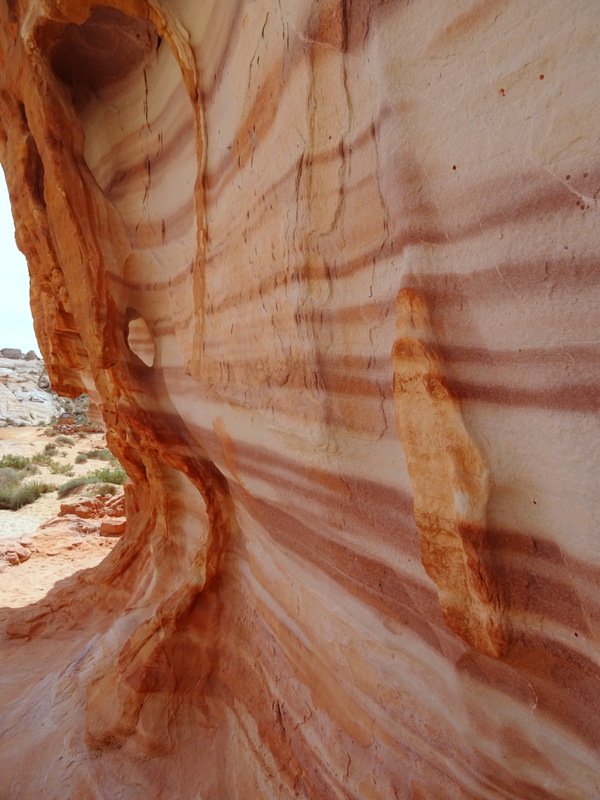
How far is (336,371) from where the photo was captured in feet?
4.91

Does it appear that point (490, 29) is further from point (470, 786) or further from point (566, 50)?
point (470, 786)

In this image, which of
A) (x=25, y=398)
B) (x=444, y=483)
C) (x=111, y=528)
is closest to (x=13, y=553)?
(x=111, y=528)

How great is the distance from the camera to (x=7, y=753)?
8.78 ft

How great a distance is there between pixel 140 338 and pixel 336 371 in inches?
84.9

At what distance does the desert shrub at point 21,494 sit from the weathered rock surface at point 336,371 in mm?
5862

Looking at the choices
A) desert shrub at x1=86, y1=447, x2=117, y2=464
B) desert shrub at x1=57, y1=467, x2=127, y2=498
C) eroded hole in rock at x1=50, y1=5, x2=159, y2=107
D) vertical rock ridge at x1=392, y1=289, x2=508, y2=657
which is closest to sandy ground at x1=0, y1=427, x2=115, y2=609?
desert shrub at x1=57, y1=467, x2=127, y2=498

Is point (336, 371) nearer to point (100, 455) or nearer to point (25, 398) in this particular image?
point (100, 455)

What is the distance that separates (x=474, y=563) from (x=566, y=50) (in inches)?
41.7

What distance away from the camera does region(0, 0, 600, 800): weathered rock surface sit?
0.96 m

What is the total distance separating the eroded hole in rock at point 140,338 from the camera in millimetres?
3113

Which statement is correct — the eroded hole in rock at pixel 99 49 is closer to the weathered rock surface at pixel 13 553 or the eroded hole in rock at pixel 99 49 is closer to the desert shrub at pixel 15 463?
the weathered rock surface at pixel 13 553

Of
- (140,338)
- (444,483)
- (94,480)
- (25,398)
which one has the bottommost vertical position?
(94,480)

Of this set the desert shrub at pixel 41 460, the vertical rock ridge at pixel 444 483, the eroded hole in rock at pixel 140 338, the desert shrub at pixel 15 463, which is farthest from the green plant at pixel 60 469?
the vertical rock ridge at pixel 444 483

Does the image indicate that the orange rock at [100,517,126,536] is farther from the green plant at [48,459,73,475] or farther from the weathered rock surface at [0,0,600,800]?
the green plant at [48,459,73,475]
